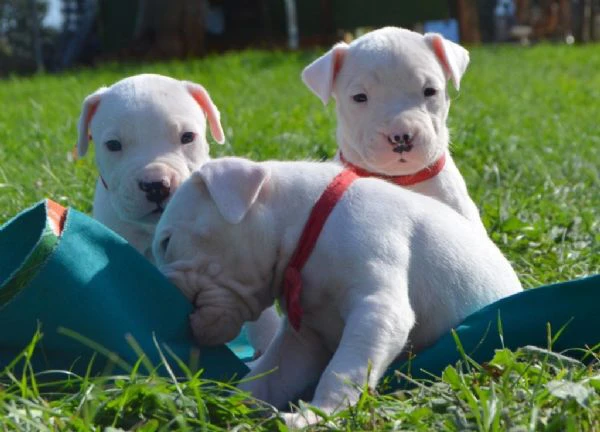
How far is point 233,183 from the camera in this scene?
9.87 ft

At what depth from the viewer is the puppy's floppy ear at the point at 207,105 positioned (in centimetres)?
410

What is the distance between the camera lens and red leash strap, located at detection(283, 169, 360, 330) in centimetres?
301

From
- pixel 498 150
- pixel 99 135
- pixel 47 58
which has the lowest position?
pixel 47 58

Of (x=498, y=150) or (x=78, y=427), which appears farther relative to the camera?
(x=498, y=150)

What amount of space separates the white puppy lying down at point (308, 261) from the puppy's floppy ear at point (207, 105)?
99 cm

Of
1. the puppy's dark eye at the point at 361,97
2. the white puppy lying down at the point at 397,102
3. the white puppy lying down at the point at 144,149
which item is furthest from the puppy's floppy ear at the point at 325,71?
the white puppy lying down at the point at 144,149

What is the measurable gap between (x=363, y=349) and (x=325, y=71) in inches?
66.3

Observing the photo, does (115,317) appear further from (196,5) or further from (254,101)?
(196,5)

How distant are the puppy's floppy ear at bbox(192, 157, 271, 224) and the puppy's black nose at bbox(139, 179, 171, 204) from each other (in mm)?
595

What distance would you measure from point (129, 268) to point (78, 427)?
2.62ft

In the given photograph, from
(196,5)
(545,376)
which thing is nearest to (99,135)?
(545,376)

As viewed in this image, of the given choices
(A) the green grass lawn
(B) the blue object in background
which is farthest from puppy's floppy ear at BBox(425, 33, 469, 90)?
(B) the blue object in background

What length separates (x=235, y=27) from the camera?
79.0 feet

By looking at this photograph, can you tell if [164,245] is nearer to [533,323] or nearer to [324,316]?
[324,316]
